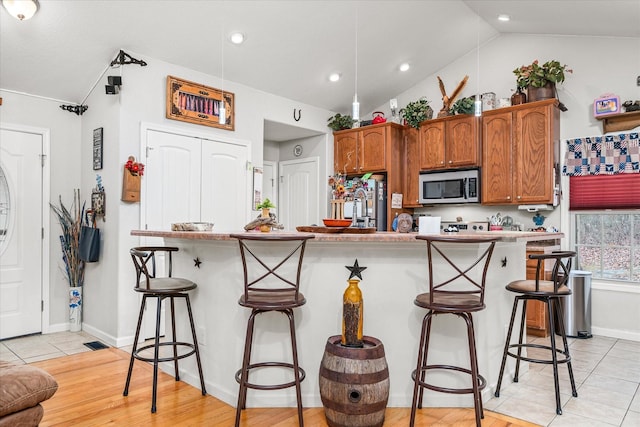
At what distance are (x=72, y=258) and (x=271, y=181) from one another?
3117 millimetres

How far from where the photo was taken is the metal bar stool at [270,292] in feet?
7.60

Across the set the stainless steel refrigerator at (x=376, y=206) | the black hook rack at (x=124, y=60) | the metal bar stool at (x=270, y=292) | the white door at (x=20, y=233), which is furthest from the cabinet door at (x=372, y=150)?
the white door at (x=20, y=233)

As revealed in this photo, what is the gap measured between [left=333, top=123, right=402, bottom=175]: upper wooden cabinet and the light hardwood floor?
3396mm

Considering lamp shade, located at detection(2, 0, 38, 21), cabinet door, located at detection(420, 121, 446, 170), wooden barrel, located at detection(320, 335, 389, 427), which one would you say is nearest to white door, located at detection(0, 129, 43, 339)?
lamp shade, located at detection(2, 0, 38, 21)

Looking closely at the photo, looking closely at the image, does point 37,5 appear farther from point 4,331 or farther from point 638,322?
point 638,322

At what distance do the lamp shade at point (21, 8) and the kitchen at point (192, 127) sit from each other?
0.30m

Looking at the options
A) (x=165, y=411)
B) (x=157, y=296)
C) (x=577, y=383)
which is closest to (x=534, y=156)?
(x=577, y=383)

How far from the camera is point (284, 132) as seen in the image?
6098 millimetres

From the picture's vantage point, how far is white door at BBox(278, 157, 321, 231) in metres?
6.36

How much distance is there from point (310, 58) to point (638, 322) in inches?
172

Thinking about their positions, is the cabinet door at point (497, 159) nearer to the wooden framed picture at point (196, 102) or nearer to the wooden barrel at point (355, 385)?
the wooden framed picture at point (196, 102)

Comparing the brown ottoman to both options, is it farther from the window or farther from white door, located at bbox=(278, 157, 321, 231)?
the window

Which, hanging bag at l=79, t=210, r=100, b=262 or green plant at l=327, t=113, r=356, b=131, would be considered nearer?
hanging bag at l=79, t=210, r=100, b=262

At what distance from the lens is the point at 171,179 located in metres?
4.37
